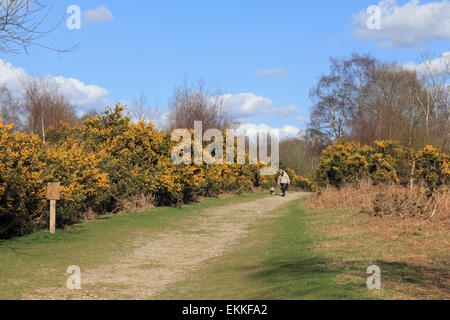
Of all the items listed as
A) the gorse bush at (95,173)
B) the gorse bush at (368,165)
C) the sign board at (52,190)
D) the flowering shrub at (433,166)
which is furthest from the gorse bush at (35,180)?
the flowering shrub at (433,166)

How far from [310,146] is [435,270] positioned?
4521cm

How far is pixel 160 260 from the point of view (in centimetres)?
1052

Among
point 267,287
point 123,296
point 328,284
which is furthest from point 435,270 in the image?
point 123,296

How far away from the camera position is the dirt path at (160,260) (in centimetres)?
763

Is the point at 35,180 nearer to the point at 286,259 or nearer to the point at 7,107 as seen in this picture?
the point at 286,259

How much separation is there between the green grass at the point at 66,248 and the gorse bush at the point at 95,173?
0.78 meters

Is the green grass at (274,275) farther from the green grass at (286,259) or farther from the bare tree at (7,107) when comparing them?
the bare tree at (7,107)

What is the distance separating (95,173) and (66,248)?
Result: 15.0 ft

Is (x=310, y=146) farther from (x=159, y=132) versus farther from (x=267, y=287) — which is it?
(x=267, y=287)

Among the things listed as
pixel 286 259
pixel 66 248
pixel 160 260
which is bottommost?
pixel 160 260

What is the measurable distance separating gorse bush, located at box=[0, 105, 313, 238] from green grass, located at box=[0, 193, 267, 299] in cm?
78

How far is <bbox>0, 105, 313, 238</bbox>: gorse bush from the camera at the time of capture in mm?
12398

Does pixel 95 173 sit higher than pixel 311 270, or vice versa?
pixel 95 173

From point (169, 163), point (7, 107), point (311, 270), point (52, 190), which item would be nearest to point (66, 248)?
point (52, 190)
